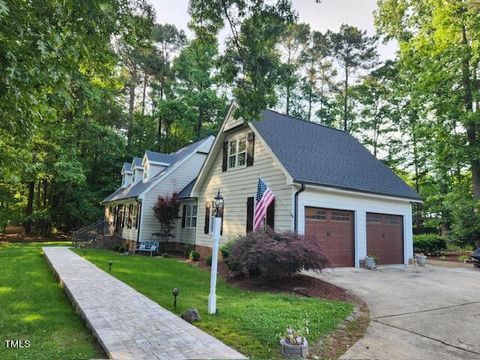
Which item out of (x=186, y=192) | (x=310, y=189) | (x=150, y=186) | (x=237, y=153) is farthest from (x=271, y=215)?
(x=150, y=186)

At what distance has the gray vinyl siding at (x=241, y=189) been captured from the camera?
1169 cm

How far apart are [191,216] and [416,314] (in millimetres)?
14210

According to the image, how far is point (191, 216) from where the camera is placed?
758 inches

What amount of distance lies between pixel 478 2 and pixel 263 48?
29.0 ft

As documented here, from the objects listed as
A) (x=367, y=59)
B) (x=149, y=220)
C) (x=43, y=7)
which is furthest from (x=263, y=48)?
(x=367, y=59)

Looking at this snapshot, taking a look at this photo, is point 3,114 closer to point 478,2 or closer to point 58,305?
point 58,305

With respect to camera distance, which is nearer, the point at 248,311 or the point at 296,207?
the point at 248,311

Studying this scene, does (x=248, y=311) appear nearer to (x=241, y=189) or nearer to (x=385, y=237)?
(x=241, y=189)

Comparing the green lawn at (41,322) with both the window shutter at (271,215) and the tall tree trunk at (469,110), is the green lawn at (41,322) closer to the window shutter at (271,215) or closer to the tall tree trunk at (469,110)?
the window shutter at (271,215)

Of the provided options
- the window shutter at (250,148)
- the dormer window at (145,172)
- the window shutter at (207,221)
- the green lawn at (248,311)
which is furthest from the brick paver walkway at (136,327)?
the dormer window at (145,172)

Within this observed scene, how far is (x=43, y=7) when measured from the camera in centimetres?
490

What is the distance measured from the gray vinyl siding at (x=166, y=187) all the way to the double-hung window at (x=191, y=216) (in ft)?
7.12

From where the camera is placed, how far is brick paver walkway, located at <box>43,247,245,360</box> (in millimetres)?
4336

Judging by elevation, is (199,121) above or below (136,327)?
above
